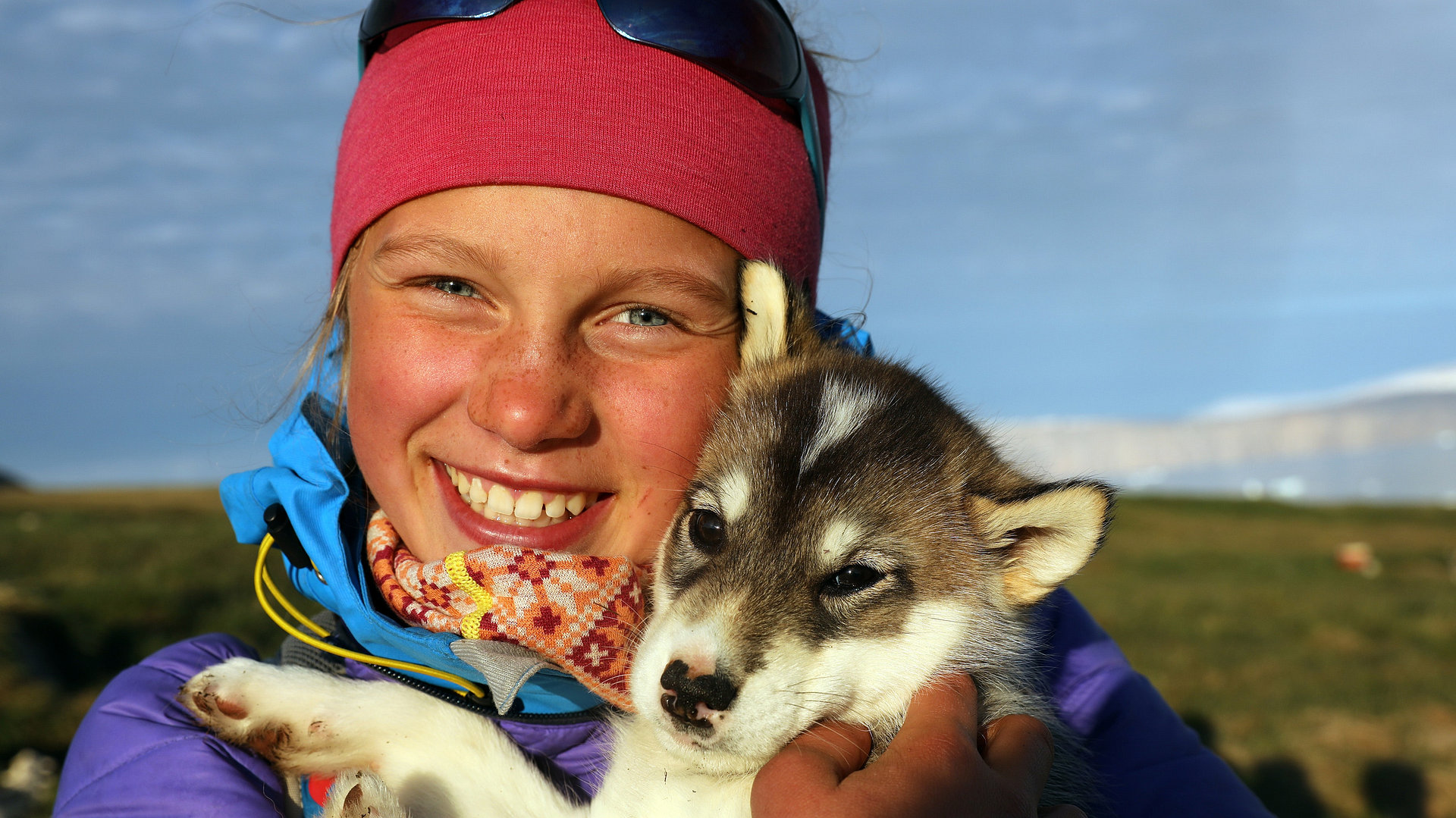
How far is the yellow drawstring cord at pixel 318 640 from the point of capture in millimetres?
2934

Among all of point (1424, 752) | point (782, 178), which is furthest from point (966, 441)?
point (1424, 752)

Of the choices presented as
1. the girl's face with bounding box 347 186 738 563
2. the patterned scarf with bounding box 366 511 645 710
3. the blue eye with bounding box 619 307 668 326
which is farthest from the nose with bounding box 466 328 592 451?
the patterned scarf with bounding box 366 511 645 710

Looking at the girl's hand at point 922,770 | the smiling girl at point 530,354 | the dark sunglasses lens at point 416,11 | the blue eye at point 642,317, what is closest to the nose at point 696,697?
the girl's hand at point 922,770

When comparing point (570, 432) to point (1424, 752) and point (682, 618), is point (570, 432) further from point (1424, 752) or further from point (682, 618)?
point (1424, 752)

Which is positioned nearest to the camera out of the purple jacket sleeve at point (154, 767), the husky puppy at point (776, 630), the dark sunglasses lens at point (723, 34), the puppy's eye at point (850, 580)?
the husky puppy at point (776, 630)

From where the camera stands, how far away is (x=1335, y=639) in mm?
12688

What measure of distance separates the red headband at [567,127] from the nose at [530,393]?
18.7 inches

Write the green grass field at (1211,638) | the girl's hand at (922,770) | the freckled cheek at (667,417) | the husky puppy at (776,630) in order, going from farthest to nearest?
the green grass field at (1211,638) → the freckled cheek at (667,417) → the husky puppy at (776,630) → the girl's hand at (922,770)

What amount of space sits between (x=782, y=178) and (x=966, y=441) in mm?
1092

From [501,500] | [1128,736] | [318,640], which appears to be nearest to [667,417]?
[501,500]

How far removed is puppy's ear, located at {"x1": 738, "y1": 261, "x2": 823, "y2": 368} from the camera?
3004 mm

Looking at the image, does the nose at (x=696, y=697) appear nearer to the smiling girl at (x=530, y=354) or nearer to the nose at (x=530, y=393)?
the smiling girl at (x=530, y=354)

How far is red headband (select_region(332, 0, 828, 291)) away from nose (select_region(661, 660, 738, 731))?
1350 millimetres

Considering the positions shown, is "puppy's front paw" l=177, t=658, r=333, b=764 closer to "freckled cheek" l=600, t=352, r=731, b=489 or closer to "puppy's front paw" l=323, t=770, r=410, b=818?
"puppy's front paw" l=323, t=770, r=410, b=818
